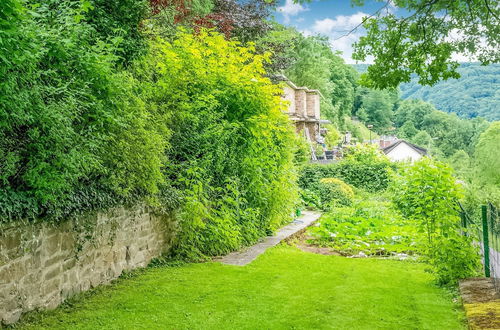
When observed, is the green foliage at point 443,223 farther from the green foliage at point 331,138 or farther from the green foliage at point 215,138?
the green foliage at point 331,138

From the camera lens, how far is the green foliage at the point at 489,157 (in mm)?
52750

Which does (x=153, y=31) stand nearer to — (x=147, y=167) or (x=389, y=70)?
(x=147, y=167)

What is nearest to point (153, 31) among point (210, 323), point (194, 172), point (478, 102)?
point (194, 172)

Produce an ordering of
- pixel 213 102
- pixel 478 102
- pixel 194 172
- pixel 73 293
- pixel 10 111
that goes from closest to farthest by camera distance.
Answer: pixel 10 111
pixel 73 293
pixel 194 172
pixel 213 102
pixel 478 102

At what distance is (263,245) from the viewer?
432 inches

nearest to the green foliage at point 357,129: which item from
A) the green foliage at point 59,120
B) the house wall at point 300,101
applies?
the house wall at point 300,101

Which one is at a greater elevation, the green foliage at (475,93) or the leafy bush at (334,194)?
the green foliage at (475,93)

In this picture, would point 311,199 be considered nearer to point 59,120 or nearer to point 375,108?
point 59,120

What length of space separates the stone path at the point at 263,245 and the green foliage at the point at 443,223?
3.57m

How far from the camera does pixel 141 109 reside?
691cm

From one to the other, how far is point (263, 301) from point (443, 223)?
316 centimetres

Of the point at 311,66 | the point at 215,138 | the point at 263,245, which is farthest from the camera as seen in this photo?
the point at 311,66

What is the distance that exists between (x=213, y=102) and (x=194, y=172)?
1655 millimetres

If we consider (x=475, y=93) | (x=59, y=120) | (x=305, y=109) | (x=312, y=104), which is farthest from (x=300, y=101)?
(x=475, y=93)
